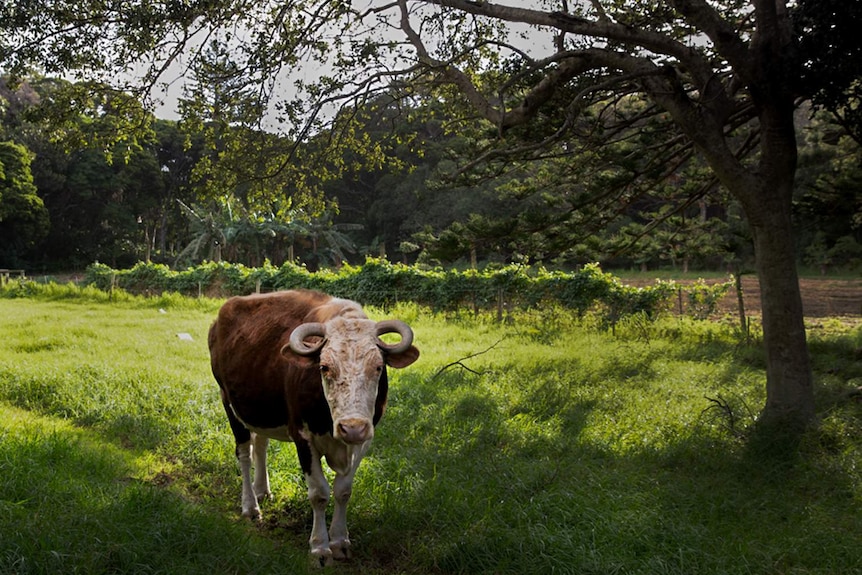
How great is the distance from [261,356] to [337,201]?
1265 cm

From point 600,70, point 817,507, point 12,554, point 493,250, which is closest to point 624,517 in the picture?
point 817,507

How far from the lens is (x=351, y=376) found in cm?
392

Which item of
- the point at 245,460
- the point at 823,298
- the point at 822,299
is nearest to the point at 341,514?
the point at 245,460

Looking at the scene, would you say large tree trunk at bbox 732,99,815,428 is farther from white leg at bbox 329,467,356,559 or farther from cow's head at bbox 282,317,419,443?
white leg at bbox 329,467,356,559

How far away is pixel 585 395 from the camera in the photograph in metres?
8.62

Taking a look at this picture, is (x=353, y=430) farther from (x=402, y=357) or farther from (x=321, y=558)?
(x=321, y=558)

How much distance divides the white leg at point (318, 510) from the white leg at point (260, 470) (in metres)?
1.11

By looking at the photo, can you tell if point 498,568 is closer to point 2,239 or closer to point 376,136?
point 376,136

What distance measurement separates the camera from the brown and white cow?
3965mm

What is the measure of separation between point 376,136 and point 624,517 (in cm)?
1090

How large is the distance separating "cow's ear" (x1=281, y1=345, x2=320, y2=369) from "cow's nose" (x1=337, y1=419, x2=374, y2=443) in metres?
0.59

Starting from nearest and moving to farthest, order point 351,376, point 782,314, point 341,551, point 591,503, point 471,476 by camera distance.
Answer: point 351,376, point 341,551, point 591,503, point 471,476, point 782,314

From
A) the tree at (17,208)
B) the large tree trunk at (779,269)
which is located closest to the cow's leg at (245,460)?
the large tree trunk at (779,269)

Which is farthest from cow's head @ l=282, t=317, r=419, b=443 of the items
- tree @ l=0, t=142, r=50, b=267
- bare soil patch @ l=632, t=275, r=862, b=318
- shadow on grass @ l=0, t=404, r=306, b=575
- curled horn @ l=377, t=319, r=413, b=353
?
tree @ l=0, t=142, r=50, b=267
